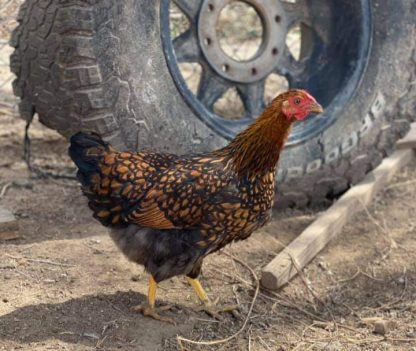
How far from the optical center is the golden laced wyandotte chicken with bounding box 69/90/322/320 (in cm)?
366

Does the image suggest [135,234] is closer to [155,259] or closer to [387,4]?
[155,259]

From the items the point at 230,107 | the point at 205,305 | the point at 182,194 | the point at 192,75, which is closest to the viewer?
the point at 182,194

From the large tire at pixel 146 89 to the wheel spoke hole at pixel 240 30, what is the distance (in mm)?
2763

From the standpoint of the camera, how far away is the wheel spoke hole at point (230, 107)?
21.3 ft

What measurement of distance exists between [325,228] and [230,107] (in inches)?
86.4

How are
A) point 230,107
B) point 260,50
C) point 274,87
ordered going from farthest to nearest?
point 274,87 → point 230,107 → point 260,50

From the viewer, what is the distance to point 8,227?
14.3 ft

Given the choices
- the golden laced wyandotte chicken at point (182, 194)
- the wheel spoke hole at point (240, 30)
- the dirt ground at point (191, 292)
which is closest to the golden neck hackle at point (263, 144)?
the golden laced wyandotte chicken at point (182, 194)

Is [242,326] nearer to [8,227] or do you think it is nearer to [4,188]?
[8,227]

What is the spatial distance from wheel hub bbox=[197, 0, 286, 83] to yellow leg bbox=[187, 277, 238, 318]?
145cm

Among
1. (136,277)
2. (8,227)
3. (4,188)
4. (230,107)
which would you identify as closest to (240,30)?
(230,107)

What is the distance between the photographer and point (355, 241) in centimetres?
486

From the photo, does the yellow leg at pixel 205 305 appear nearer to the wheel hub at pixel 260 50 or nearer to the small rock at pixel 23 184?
the wheel hub at pixel 260 50

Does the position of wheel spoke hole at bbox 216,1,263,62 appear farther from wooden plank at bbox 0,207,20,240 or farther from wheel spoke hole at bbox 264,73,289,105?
wooden plank at bbox 0,207,20,240
